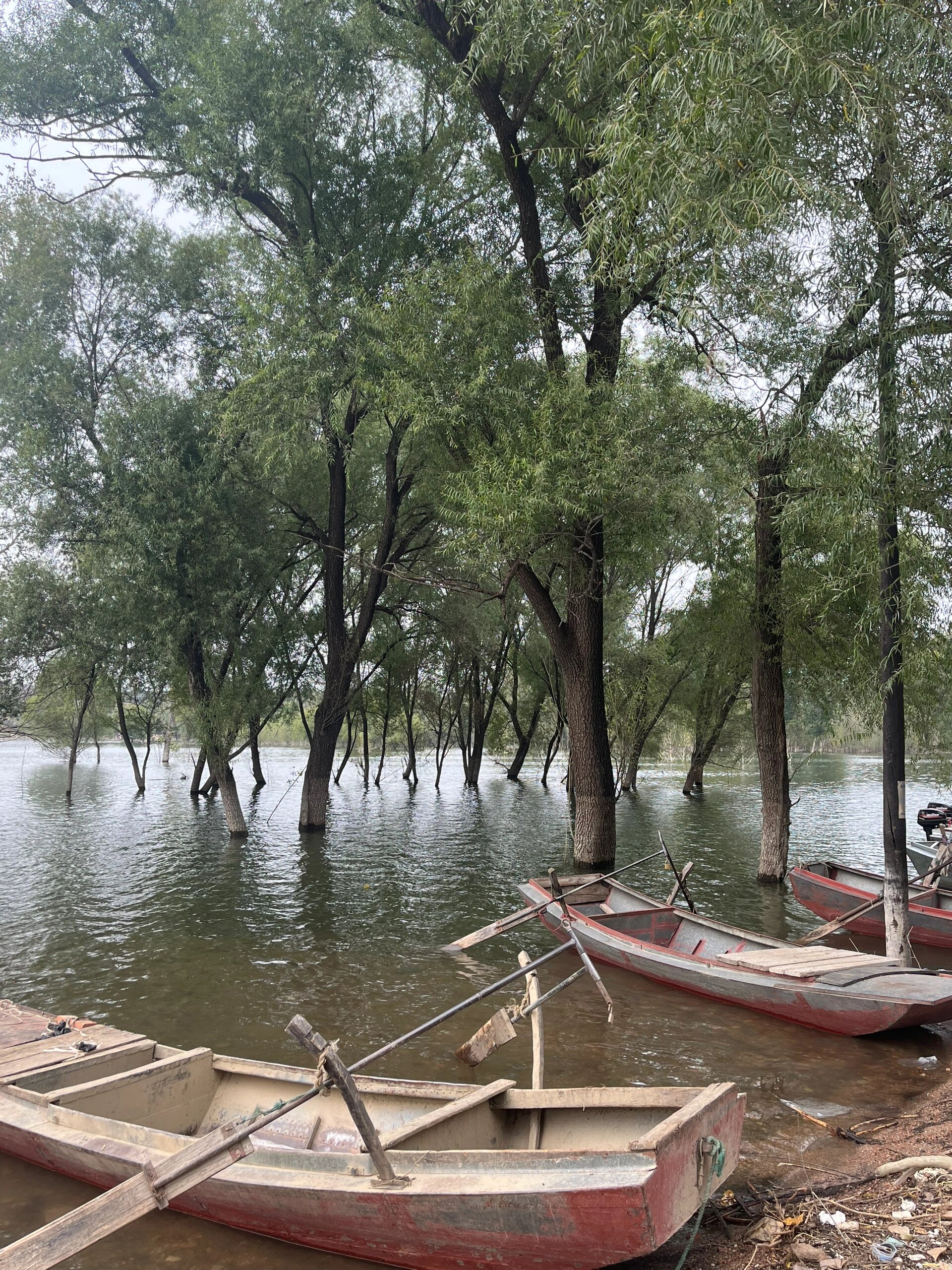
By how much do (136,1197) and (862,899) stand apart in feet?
37.2

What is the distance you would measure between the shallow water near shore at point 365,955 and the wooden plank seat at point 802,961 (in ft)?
2.07

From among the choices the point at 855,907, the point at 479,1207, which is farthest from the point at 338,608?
the point at 479,1207

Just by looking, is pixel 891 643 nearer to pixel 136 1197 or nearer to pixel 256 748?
pixel 136 1197

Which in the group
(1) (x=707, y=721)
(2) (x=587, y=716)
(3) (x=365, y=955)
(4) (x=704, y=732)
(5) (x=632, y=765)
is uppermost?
(2) (x=587, y=716)

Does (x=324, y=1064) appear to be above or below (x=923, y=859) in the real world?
above

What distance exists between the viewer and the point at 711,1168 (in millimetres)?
4758

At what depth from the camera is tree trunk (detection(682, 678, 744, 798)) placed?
33188 mm

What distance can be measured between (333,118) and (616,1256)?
1951cm

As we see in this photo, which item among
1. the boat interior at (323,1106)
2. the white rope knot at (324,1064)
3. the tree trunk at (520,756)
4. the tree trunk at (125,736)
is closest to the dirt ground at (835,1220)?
the boat interior at (323,1106)

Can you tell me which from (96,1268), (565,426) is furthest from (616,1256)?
(565,426)

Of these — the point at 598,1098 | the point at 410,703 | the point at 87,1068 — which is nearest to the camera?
the point at 598,1098

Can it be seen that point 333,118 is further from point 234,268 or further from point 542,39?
point 542,39

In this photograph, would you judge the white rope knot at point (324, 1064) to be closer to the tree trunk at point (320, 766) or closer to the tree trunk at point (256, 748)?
the tree trunk at point (256, 748)

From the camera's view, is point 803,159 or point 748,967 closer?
point 803,159
